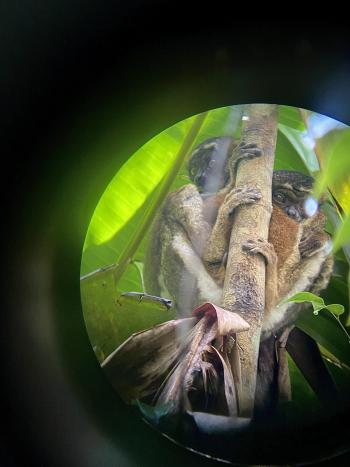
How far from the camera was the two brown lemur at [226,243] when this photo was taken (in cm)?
91

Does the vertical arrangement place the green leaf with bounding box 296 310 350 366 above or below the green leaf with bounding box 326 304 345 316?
below

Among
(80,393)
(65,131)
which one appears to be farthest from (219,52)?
(80,393)

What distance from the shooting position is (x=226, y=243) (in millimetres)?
934

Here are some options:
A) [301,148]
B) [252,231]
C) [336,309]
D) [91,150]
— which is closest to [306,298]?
[336,309]

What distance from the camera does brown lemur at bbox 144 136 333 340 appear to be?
912 mm

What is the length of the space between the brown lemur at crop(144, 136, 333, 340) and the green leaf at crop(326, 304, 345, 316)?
0.04 m

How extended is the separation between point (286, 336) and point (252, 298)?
94 mm

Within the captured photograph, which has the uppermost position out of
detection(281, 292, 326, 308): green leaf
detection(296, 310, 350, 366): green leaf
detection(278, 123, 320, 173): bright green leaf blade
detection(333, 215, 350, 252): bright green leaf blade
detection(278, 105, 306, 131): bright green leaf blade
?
detection(278, 105, 306, 131): bright green leaf blade

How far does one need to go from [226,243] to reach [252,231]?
6 cm

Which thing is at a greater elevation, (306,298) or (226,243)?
(226,243)

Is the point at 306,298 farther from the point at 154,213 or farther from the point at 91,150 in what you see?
the point at 91,150

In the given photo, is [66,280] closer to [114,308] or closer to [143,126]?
[114,308]

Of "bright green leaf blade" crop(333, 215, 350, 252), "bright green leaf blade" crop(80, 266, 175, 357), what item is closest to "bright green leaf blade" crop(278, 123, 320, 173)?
"bright green leaf blade" crop(333, 215, 350, 252)

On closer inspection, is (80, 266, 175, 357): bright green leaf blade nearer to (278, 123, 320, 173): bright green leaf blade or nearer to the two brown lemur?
the two brown lemur
